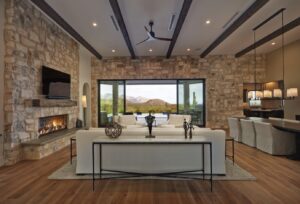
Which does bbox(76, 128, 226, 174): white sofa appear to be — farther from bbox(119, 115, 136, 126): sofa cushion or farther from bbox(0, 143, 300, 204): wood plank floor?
bbox(119, 115, 136, 126): sofa cushion

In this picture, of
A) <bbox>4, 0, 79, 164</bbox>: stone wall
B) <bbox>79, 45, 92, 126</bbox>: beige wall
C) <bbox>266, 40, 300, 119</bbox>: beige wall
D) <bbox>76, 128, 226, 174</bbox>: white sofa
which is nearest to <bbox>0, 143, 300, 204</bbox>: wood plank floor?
<bbox>76, 128, 226, 174</bbox>: white sofa

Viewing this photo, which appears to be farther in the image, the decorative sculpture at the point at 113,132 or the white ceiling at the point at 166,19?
the white ceiling at the point at 166,19

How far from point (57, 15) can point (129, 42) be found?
2.85 meters

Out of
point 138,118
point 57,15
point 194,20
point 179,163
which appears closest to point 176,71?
point 138,118

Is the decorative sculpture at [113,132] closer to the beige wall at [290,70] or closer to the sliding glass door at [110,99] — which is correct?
the beige wall at [290,70]

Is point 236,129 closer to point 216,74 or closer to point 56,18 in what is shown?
point 216,74

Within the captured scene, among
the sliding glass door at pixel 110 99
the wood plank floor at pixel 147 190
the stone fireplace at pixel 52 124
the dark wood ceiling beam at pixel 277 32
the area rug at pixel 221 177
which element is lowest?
the wood plank floor at pixel 147 190

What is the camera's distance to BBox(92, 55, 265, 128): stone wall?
10367 mm

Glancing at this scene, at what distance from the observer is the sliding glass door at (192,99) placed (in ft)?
34.8

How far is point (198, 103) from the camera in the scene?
10.6 metres

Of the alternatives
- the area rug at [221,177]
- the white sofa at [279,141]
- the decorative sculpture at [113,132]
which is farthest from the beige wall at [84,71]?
the white sofa at [279,141]

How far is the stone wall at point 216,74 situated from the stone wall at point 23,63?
15.3 ft

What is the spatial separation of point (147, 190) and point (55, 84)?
444 centimetres

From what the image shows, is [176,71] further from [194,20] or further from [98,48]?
[194,20]
